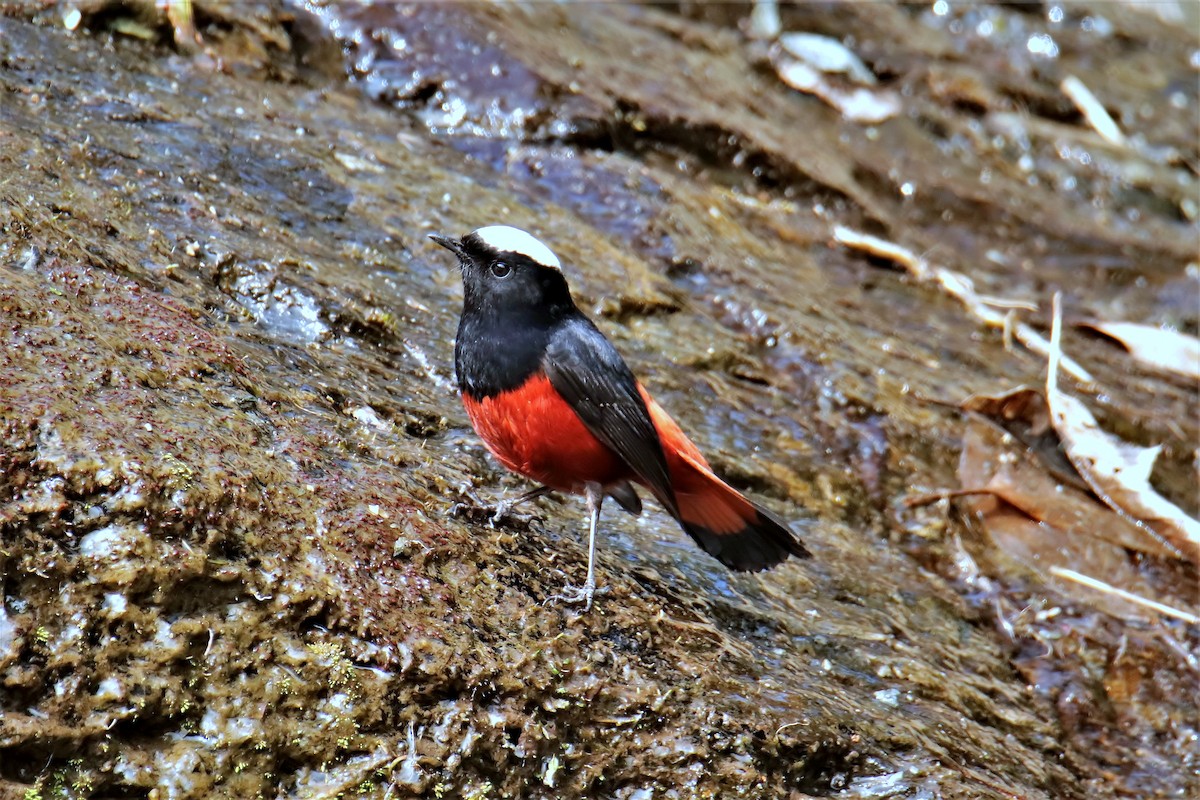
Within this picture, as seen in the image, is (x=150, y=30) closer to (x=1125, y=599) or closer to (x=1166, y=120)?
(x=1125, y=599)

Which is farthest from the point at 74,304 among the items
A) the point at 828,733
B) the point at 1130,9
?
the point at 1130,9

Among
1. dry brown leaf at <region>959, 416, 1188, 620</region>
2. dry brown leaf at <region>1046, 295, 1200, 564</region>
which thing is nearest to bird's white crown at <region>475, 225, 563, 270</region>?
dry brown leaf at <region>959, 416, 1188, 620</region>

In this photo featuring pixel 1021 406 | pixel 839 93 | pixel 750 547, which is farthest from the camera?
pixel 839 93

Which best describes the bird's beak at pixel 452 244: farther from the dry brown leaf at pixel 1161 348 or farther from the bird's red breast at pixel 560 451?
the dry brown leaf at pixel 1161 348

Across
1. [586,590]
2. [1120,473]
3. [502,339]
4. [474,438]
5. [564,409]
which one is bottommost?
[1120,473]

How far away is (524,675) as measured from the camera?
123 inches

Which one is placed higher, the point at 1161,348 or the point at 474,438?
the point at 474,438

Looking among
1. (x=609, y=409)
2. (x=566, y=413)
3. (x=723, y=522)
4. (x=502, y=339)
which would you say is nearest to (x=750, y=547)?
(x=723, y=522)

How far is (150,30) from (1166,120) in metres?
9.80

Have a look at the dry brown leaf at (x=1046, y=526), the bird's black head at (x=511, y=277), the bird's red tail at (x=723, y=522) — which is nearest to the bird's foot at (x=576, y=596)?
the bird's red tail at (x=723, y=522)

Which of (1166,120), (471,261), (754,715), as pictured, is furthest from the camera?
(1166,120)

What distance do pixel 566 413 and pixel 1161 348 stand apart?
5122 mm

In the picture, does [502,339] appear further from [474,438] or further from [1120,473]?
[1120,473]

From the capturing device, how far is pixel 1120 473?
5449mm
